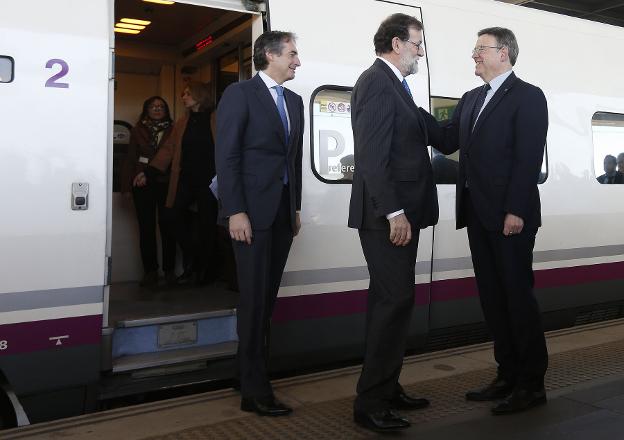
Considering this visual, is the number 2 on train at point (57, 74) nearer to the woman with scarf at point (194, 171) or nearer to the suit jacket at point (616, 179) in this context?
the woman with scarf at point (194, 171)

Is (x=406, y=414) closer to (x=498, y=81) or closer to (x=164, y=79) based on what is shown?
(x=498, y=81)

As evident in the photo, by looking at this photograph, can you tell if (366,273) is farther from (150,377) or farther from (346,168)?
(150,377)

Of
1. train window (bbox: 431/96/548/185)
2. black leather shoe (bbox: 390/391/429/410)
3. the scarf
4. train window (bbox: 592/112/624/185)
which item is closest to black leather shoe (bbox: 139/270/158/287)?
the scarf

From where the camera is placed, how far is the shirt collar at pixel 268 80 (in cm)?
371

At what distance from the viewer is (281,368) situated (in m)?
4.32

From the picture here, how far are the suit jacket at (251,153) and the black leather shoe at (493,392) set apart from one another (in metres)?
1.52

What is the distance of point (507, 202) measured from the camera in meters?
3.62

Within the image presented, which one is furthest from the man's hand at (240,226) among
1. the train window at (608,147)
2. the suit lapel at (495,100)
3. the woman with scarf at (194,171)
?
the train window at (608,147)

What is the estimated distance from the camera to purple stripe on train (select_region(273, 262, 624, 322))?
424 cm

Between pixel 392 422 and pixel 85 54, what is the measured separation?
2425 millimetres

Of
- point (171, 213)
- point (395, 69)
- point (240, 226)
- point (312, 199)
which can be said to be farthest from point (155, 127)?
point (395, 69)

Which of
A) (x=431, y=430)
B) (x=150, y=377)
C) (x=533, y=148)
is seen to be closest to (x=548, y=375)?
(x=431, y=430)

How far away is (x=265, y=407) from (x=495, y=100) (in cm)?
205

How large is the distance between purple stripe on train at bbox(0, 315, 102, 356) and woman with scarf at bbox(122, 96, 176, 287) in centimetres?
211
